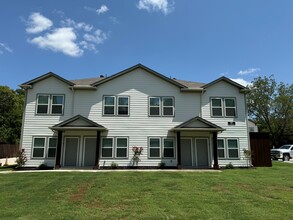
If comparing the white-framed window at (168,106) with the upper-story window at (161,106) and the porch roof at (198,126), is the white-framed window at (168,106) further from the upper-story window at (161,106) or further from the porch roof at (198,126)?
the porch roof at (198,126)

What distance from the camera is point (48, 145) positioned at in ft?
55.5

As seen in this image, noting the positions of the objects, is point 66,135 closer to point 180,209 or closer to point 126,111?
point 126,111

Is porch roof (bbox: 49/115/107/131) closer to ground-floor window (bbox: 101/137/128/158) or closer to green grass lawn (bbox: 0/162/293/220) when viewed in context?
ground-floor window (bbox: 101/137/128/158)

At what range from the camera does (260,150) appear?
18.4m

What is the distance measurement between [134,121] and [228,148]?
718 cm

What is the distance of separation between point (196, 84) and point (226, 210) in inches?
551

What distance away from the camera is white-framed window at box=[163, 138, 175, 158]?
56.3 ft

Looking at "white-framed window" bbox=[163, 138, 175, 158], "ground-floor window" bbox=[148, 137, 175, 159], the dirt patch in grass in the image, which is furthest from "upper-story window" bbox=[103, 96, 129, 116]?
the dirt patch in grass

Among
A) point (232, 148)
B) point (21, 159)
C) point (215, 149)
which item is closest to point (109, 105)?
point (21, 159)

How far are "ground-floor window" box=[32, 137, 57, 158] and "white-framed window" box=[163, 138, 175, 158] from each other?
25.4 feet

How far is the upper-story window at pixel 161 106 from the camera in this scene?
57.9 ft

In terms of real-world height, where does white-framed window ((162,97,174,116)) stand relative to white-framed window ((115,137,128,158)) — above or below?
above

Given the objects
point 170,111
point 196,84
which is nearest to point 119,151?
point 170,111

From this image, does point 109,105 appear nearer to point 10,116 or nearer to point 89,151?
point 89,151
